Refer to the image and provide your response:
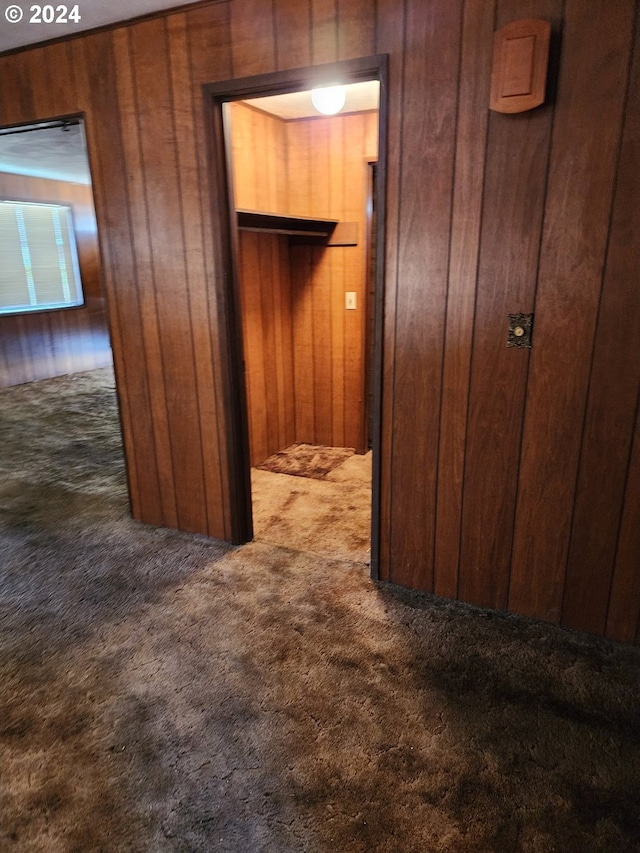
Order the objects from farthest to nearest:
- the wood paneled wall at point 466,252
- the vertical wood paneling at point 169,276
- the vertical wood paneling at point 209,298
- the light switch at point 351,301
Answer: the light switch at point 351,301
the vertical wood paneling at point 169,276
the vertical wood paneling at point 209,298
the wood paneled wall at point 466,252

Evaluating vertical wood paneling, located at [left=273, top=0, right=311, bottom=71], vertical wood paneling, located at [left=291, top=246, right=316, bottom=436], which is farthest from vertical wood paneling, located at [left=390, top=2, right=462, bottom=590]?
vertical wood paneling, located at [left=291, top=246, right=316, bottom=436]

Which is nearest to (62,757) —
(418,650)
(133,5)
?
(418,650)

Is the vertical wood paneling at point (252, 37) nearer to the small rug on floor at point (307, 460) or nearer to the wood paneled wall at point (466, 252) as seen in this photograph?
the wood paneled wall at point (466, 252)

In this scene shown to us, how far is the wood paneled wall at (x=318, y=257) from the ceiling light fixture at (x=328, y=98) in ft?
1.87

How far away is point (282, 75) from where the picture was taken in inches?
88.3

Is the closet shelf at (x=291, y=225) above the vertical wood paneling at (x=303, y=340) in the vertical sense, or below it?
above

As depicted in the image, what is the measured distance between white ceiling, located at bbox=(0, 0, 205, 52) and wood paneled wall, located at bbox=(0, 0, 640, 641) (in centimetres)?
6

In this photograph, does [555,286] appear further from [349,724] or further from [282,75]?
[349,724]

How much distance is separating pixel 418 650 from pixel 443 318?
1.27m

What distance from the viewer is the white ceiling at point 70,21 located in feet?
7.55

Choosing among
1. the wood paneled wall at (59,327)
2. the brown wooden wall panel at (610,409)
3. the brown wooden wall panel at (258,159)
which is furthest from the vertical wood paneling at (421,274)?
the wood paneled wall at (59,327)

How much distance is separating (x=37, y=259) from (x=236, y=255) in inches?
231

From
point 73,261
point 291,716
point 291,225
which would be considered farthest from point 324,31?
point 73,261

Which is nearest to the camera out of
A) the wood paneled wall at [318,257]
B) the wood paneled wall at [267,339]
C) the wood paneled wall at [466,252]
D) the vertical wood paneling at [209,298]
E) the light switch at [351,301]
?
the wood paneled wall at [466,252]
